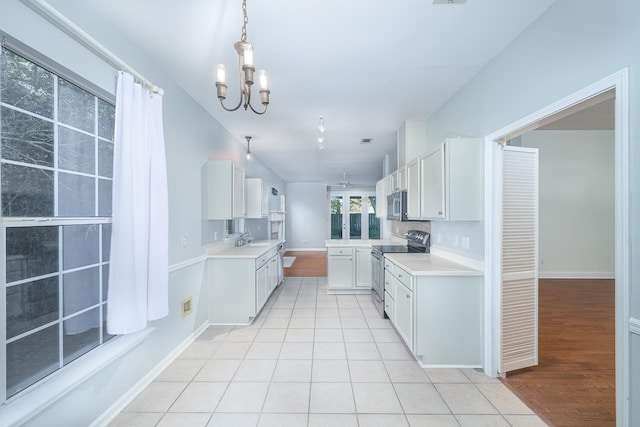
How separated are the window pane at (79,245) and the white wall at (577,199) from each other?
6.96 metres

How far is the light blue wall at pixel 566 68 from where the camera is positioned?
3.98 feet

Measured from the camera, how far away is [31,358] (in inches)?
57.6

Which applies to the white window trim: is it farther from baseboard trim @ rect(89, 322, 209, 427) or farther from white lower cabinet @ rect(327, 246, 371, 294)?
white lower cabinet @ rect(327, 246, 371, 294)

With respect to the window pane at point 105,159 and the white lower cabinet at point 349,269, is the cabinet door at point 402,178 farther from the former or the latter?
the window pane at point 105,159

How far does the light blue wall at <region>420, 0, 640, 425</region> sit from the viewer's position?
1212 millimetres

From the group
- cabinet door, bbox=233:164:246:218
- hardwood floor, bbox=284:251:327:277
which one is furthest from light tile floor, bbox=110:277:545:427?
hardwood floor, bbox=284:251:327:277

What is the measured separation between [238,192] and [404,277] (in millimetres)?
2446

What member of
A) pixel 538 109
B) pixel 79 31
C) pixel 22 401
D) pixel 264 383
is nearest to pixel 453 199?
pixel 538 109

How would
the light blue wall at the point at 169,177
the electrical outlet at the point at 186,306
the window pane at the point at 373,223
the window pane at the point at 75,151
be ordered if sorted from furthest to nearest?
the window pane at the point at 373,223, the electrical outlet at the point at 186,306, the window pane at the point at 75,151, the light blue wall at the point at 169,177

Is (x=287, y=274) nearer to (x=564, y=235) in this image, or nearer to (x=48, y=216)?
(x=48, y=216)

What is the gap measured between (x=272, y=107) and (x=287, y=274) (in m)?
4.29

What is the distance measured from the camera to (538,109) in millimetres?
1805

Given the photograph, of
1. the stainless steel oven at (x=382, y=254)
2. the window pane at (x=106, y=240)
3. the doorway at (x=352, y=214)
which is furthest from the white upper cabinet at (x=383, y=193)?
the doorway at (x=352, y=214)

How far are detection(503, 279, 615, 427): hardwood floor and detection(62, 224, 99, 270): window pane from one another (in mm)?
3261
